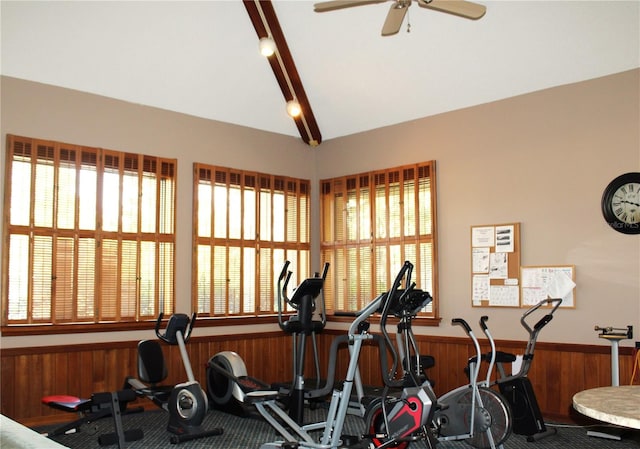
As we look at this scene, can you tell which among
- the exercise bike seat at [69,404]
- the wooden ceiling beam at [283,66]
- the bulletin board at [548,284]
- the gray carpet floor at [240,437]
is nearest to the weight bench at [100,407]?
the exercise bike seat at [69,404]

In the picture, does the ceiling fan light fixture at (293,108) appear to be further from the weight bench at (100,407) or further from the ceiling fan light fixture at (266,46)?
the weight bench at (100,407)

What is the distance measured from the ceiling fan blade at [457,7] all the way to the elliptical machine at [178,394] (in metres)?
3.68

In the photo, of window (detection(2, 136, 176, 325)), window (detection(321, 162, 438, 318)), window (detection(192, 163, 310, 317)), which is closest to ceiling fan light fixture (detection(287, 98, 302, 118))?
window (detection(192, 163, 310, 317))

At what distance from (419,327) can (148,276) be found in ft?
10.9

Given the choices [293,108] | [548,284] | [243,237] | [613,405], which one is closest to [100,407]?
[243,237]

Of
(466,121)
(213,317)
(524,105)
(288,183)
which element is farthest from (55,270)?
(524,105)

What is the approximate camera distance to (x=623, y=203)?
623 centimetres

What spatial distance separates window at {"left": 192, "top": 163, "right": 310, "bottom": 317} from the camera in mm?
7891

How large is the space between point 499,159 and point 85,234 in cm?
471

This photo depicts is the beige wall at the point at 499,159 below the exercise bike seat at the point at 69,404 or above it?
above

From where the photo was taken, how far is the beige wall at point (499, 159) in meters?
6.35

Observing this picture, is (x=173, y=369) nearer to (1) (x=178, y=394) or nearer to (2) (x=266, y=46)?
(1) (x=178, y=394)

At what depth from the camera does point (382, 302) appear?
5.09 m

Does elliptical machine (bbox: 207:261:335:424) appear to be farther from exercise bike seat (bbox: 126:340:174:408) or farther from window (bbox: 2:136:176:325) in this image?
window (bbox: 2:136:176:325)
